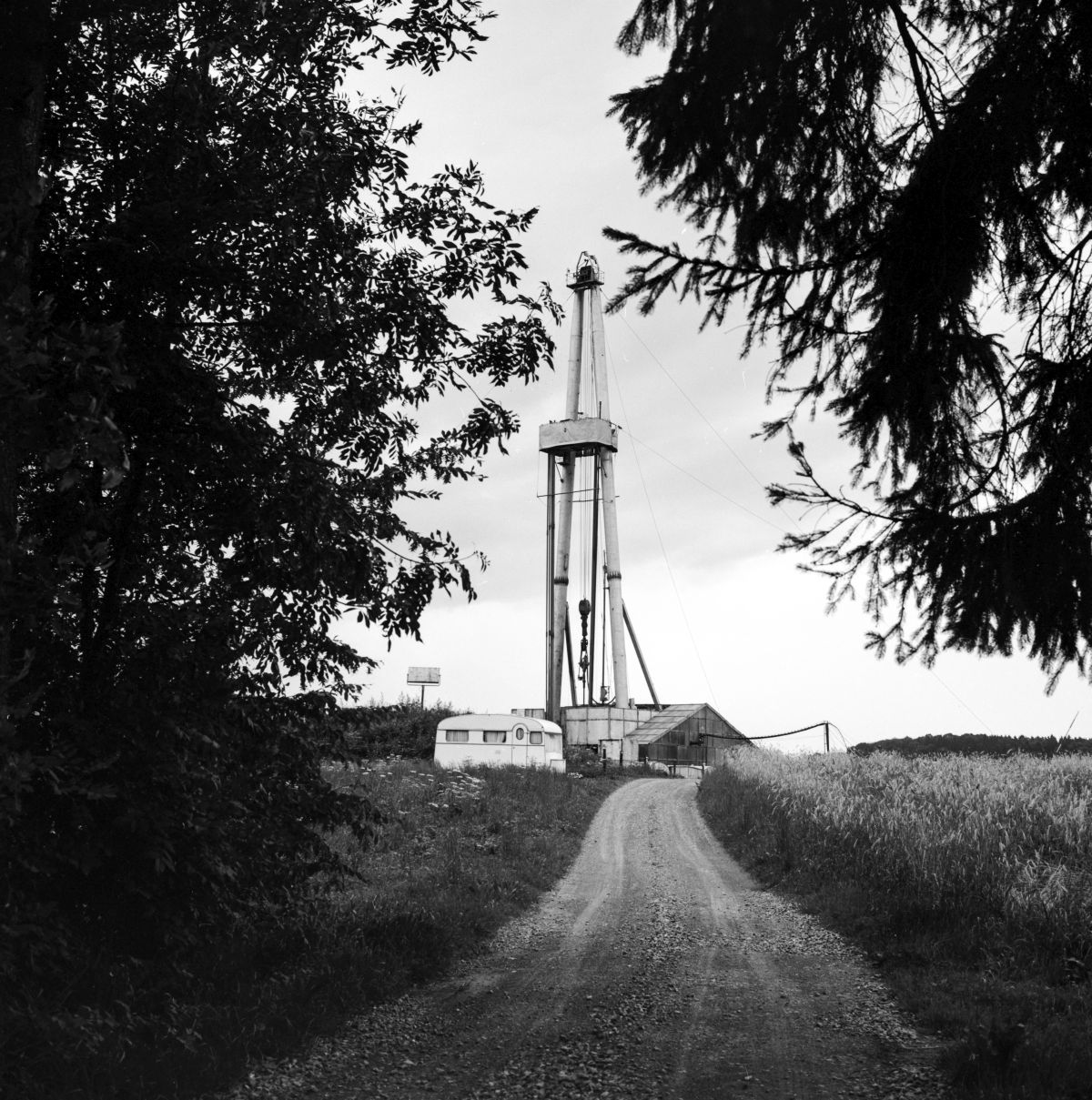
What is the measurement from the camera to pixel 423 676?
193 ft

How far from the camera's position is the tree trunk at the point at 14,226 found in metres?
5.96

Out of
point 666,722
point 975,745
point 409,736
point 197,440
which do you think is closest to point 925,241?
point 197,440

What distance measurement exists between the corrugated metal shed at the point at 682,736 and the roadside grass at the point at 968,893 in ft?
96.8

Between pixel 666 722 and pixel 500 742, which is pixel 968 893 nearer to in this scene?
pixel 500 742

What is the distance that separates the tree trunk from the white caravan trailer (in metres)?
33.3

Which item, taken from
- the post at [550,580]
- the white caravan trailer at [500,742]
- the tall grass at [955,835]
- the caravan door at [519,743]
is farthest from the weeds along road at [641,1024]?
the post at [550,580]

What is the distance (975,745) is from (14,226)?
3569cm

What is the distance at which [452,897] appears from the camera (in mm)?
13266

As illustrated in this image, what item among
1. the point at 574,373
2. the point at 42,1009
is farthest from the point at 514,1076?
the point at 574,373

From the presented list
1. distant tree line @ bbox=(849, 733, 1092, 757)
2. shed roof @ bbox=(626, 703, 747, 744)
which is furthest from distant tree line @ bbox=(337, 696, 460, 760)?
distant tree line @ bbox=(849, 733, 1092, 757)

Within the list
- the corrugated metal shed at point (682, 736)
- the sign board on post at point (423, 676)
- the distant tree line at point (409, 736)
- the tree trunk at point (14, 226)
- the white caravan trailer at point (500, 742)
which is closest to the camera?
the tree trunk at point (14, 226)

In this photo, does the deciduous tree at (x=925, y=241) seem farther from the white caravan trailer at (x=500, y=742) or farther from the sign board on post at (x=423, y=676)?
the sign board on post at (x=423, y=676)

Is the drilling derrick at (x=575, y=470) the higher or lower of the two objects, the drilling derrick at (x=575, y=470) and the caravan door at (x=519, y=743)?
the higher

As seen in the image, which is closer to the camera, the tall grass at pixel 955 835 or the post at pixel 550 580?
the tall grass at pixel 955 835
